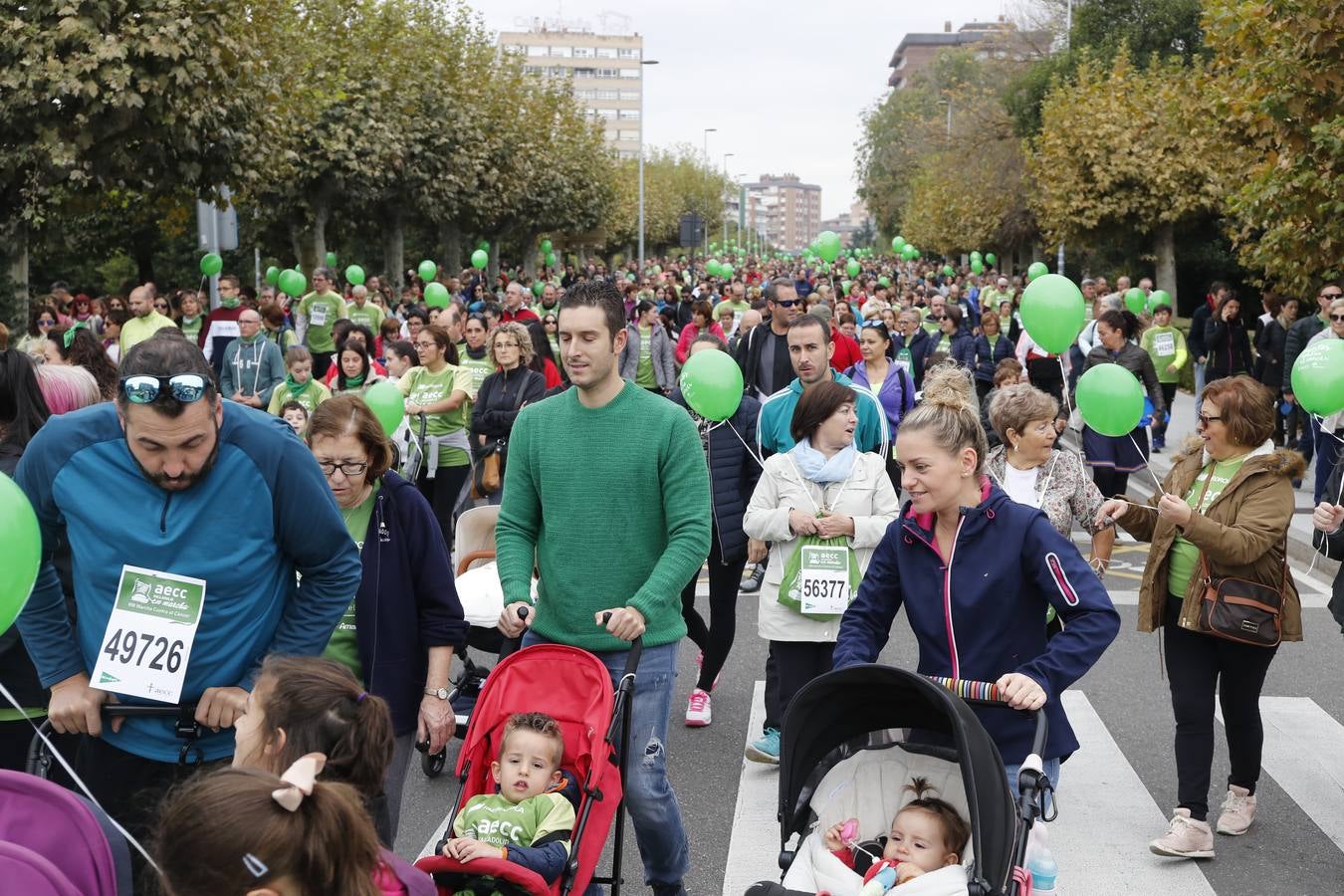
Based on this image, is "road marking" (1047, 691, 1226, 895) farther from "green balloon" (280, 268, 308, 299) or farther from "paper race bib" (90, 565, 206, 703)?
"green balloon" (280, 268, 308, 299)

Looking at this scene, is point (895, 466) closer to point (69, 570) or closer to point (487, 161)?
point (69, 570)

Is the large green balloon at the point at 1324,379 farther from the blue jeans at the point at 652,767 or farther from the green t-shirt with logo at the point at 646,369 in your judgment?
the green t-shirt with logo at the point at 646,369

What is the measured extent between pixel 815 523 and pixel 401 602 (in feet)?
7.12

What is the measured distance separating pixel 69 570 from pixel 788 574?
2.98 meters

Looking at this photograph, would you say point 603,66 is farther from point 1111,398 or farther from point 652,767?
point 652,767

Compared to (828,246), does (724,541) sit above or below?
below

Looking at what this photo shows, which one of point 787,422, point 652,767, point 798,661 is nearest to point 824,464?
point 798,661

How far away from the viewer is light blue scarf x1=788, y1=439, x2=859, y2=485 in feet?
20.3

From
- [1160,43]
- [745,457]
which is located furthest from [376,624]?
[1160,43]

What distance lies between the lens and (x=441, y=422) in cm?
1044

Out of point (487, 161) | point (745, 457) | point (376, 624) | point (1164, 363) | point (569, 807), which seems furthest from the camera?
point (487, 161)

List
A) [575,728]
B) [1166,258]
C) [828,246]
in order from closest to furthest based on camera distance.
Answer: [575,728], [828,246], [1166,258]

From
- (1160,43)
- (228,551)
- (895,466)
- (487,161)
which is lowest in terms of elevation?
(895,466)

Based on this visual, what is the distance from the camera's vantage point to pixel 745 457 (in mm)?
7711
